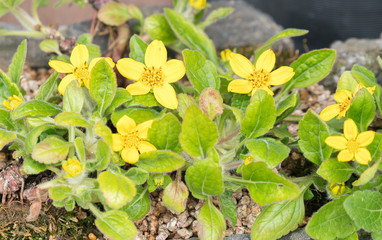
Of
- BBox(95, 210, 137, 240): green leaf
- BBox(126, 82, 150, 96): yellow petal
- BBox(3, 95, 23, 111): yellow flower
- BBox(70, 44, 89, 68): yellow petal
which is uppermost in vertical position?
BBox(70, 44, 89, 68): yellow petal

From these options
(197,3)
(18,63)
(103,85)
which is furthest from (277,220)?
(197,3)

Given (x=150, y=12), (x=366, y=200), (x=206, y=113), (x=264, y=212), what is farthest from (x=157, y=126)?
(x=150, y=12)

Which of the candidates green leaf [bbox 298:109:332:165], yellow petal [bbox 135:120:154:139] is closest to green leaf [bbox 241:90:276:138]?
green leaf [bbox 298:109:332:165]

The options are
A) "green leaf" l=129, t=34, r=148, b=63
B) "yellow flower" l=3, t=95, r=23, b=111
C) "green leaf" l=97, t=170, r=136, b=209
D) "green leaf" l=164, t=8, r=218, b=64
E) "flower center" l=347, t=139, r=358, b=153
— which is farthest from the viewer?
"green leaf" l=164, t=8, r=218, b=64

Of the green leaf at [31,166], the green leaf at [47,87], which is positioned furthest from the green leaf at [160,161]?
the green leaf at [47,87]

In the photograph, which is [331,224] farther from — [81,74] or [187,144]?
[81,74]

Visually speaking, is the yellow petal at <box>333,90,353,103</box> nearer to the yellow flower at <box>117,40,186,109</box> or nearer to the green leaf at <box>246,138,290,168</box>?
the green leaf at <box>246,138,290,168</box>
